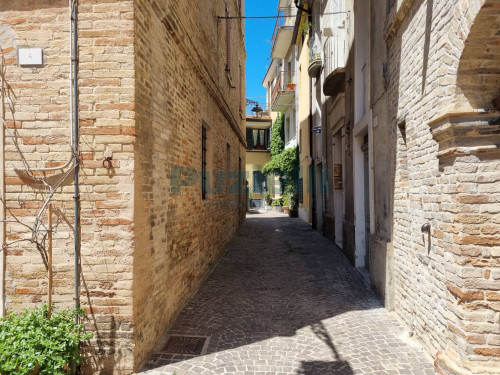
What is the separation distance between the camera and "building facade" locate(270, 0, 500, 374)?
2.77m

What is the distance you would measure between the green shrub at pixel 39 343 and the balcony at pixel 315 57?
34.0ft

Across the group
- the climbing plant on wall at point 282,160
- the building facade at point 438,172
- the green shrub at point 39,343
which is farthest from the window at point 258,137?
the green shrub at point 39,343

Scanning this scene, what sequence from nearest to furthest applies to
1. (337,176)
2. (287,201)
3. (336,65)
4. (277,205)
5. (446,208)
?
1. (446,208)
2. (336,65)
3. (337,176)
4. (287,201)
5. (277,205)

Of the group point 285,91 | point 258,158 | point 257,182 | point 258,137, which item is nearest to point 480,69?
point 285,91

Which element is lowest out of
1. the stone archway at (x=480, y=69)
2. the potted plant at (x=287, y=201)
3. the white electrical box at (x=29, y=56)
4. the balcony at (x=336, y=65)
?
the potted plant at (x=287, y=201)

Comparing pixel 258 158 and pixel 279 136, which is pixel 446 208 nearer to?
pixel 279 136

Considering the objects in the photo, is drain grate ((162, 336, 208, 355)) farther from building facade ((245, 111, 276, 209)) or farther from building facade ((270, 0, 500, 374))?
building facade ((245, 111, 276, 209))

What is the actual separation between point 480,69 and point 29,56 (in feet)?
13.9

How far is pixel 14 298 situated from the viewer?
3.25 m

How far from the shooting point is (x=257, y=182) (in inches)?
957

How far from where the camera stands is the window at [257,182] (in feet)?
79.6

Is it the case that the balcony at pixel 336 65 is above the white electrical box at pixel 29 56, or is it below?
above

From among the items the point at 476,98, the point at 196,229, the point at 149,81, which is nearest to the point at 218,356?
the point at 196,229

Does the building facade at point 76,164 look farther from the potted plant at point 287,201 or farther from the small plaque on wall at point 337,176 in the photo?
the potted plant at point 287,201
